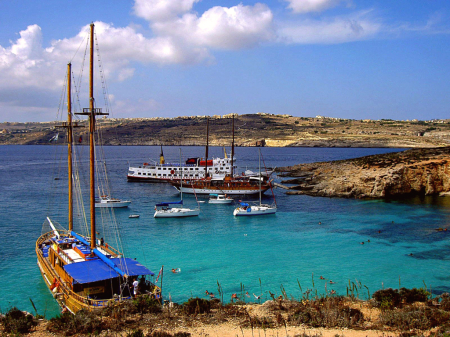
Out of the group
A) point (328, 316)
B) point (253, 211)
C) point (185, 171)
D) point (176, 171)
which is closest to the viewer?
point (328, 316)

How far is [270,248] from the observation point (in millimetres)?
28078

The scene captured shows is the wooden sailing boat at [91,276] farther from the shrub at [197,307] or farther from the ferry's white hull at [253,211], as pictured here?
the ferry's white hull at [253,211]

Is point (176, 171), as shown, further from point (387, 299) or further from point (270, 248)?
point (387, 299)

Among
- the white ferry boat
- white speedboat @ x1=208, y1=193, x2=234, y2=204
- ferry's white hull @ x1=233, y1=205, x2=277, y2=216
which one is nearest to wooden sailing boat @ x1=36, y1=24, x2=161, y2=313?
ferry's white hull @ x1=233, y1=205, x2=277, y2=216

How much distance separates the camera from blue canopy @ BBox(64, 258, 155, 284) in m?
14.9

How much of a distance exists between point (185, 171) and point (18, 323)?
5697 centimetres

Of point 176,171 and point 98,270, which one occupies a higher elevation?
point 98,270

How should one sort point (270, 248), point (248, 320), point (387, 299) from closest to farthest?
point (248, 320)
point (387, 299)
point (270, 248)

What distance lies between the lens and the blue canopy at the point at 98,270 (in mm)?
14922

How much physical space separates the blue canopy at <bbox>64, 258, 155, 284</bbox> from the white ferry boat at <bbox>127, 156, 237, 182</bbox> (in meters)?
47.8

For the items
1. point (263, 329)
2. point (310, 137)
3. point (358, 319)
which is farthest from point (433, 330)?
point (310, 137)

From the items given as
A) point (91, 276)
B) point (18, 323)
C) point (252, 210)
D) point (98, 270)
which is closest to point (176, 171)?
point (252, 210)

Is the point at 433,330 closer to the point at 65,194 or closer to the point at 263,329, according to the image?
the point at 263,329

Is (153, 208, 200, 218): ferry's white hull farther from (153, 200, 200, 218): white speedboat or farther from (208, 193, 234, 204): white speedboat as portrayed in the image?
(208, 193, 234, 204): white speedboat
